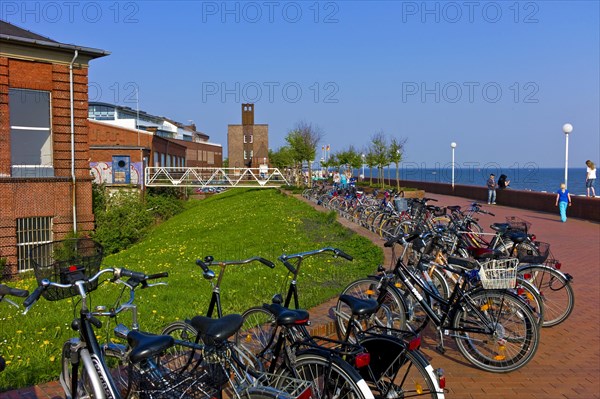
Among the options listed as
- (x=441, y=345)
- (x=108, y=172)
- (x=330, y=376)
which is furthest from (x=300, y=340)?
(x=108, y=172)

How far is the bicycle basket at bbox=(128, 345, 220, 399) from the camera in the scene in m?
3.30

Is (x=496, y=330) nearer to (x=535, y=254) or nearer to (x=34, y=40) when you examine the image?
(x=535, y=254)

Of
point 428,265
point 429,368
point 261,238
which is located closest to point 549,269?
point 428,265

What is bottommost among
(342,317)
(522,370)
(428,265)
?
(522,370)

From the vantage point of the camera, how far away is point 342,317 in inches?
235

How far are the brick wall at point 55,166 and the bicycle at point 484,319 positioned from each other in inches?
673

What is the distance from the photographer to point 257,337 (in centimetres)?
477

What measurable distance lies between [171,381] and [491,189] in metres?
26.2

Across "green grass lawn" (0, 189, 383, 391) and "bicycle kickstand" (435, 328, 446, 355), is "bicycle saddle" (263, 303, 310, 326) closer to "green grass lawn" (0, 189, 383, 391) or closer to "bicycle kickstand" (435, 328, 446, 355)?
"green grass lawn" (0, 189, 383, 391)

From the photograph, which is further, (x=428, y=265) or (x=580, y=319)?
(x=580, y=319)

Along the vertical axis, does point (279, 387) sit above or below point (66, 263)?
below

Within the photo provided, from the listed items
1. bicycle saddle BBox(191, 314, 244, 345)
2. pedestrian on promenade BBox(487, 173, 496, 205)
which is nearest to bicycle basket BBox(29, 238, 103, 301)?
bicycle saddle BBox(191, 314, 244, 345)

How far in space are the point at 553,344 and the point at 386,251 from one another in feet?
14.9

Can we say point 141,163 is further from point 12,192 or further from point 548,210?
point 548,210
